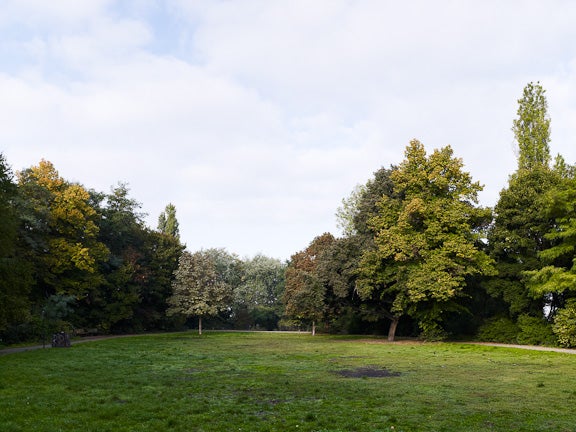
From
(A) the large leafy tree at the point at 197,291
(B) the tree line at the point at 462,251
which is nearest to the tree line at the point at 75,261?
(A) the large leafy tree at the point at 197,291

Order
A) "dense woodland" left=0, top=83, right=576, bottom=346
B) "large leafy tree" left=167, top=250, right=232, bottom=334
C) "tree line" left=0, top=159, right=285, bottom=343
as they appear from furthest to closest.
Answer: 1. "large leafy tree" left=167, top=250, right=232, bottom=334
2. "dense woodland" left=0, top=83, right=576, bottom=346
3. "tree line" left=0, top=159, right=285, bottom=343

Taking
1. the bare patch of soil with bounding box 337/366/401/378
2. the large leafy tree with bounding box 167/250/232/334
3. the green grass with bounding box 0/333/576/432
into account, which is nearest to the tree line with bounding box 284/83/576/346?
the large leafy tree with bounding box 167/250/232/334

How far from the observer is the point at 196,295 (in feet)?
159

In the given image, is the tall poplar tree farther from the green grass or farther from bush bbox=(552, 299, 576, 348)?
the green grass

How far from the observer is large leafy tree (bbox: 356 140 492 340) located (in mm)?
33531

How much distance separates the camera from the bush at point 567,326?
1133 inches

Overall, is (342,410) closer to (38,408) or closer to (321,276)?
(38,408)

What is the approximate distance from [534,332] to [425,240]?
1003 centimetres

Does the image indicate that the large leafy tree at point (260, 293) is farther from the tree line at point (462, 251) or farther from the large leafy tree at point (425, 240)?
the large leafy tree at point (425, 240)

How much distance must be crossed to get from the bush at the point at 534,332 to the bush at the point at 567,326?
212cm

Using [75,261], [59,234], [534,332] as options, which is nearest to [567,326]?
[534,332]

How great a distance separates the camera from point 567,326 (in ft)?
94.9

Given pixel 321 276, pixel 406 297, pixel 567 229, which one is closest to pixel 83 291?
pixel 321 276

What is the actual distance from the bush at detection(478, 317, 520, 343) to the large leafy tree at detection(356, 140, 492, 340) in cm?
369
